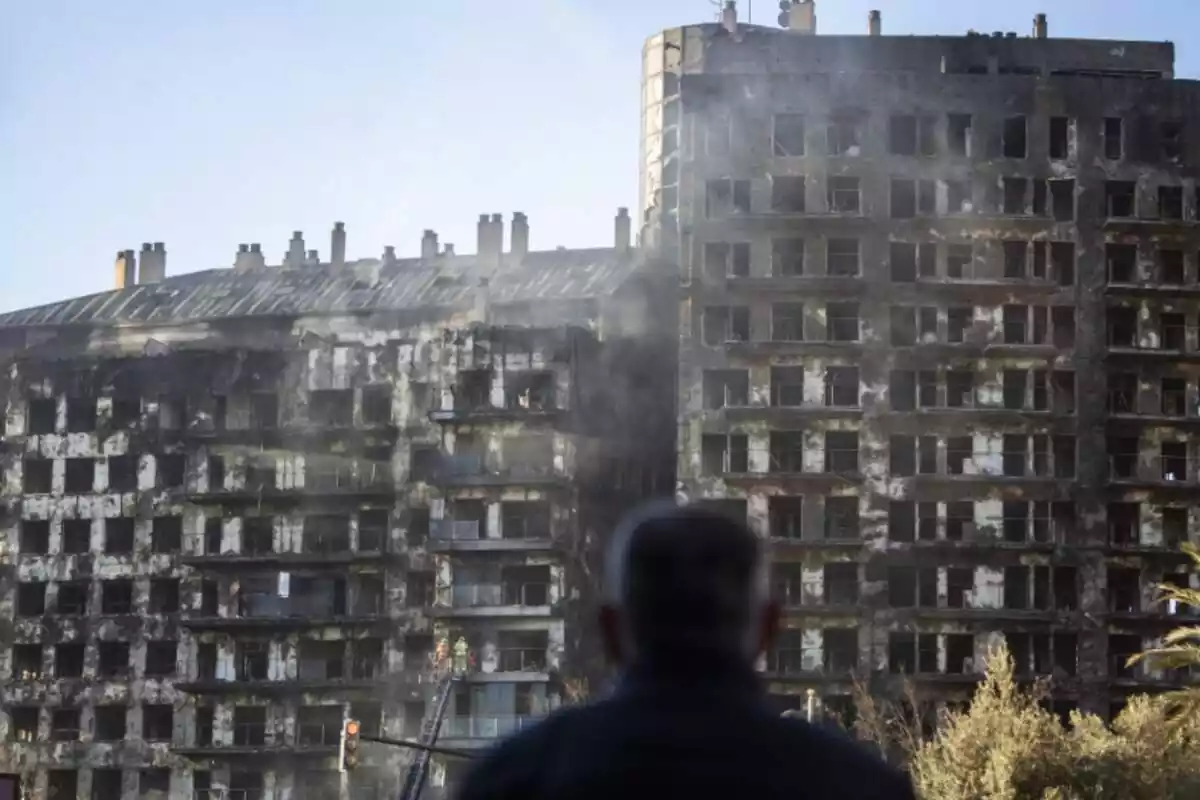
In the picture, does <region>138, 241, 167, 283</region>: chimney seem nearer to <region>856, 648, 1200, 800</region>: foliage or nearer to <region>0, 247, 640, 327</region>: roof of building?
<region>0, 247, 640, 327</region>: roof of building

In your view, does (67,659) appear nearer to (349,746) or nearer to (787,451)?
(787,451)

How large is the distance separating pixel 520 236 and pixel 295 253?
12.4 meters

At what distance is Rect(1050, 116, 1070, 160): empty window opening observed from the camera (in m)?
88.2

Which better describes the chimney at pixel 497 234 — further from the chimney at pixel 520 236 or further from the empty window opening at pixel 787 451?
the empty window opening at pixel 787 451

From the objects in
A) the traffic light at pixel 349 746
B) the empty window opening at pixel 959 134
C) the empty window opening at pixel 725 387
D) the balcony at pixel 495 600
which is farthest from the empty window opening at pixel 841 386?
the traffic light at pixel 349 746

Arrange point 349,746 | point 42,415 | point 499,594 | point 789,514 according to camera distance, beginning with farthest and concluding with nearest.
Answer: point 42,415
point 499,594
point 789,514
point 349,746

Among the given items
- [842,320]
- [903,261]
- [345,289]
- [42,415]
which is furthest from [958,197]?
[42,415]

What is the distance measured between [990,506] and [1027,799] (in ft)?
138

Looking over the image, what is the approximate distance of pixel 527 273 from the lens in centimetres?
9775

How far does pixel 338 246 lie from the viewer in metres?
104

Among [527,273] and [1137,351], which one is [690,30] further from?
[1137,351]

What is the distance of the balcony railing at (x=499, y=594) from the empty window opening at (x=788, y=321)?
43.8ft

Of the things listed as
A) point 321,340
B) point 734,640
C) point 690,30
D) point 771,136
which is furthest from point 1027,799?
point 690,30

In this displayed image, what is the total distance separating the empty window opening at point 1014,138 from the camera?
88.6 m
